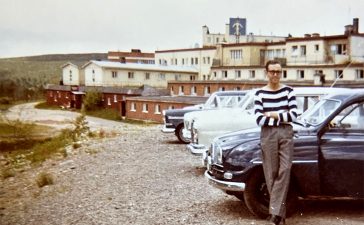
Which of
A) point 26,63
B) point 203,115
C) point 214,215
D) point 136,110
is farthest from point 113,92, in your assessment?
point 26,63

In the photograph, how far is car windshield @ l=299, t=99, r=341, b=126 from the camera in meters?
6.53

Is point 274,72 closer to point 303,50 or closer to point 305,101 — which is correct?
point 305,101

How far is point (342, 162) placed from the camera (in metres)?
6.25

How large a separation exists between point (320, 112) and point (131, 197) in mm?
3439

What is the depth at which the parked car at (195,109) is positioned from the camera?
1423 centimetres

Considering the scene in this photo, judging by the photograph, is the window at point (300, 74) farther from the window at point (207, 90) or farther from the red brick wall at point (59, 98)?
the red brick wall at point (59, 98)

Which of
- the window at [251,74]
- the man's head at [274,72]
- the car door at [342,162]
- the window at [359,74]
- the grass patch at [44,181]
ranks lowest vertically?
the grass patch at [44,181]

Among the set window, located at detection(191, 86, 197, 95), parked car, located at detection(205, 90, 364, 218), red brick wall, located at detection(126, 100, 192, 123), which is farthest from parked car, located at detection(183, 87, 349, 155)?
window, located at detection(191, 86, 197, 95)

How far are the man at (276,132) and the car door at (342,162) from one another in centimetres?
67

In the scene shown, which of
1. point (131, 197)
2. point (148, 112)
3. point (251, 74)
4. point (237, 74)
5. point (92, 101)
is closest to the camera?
point (131, 197)

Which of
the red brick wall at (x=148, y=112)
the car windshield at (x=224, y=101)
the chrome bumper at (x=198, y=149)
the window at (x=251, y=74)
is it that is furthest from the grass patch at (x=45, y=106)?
the chrome bumper at (x=198, y=149)

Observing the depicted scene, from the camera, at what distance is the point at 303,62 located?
4716 cm

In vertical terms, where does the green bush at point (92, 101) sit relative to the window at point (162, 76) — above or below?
below

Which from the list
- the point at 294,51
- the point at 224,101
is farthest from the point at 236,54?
the point at 224,101
